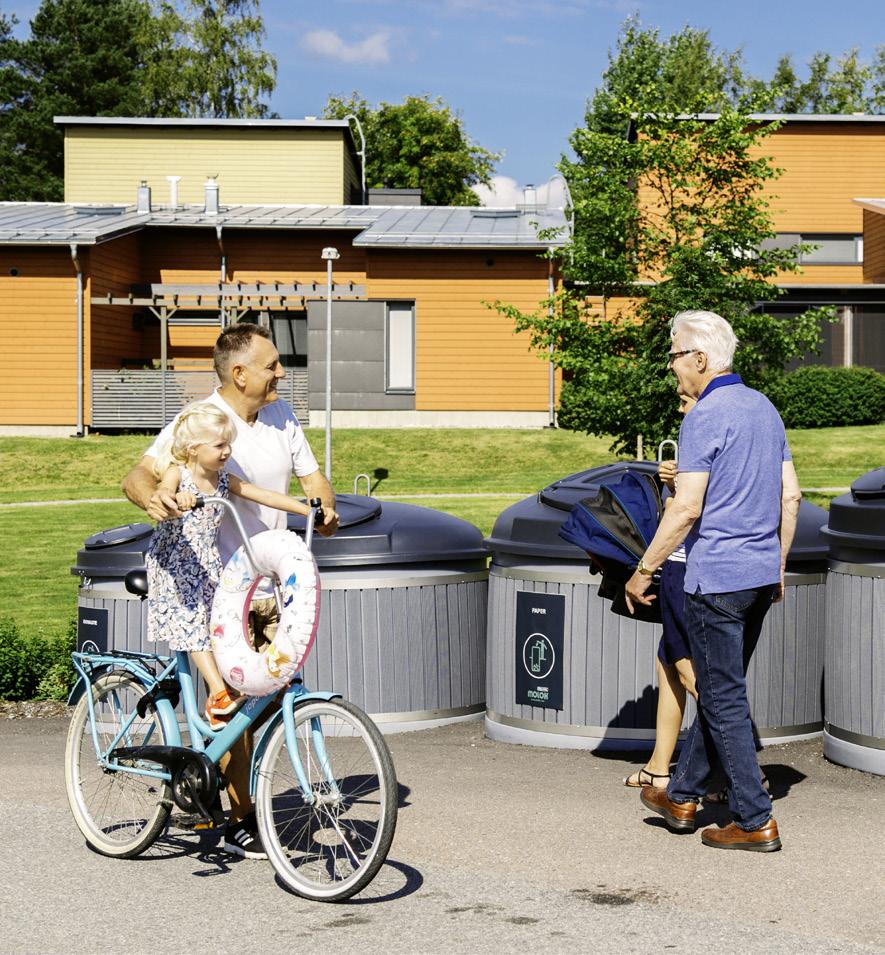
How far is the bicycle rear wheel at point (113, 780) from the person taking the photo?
5047mm

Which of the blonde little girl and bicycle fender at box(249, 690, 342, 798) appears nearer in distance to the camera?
bicycle fender at box(249, 690, 342, 798)

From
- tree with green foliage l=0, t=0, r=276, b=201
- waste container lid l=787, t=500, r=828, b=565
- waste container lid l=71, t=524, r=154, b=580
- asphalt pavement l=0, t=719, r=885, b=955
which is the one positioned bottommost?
asphalt pavement l=0, t=719, r=885, b=955

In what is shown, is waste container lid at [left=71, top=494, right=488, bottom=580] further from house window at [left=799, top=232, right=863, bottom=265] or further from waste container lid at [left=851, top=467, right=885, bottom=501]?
house window at [left=799, top=232, right=863, bottom=265]

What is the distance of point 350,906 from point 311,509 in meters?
1.24

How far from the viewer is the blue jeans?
4.92 m

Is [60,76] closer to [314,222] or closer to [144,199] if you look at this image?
[144,199]

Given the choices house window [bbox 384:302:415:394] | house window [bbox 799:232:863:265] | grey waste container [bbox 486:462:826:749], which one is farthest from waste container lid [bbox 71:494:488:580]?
house window [bbox 799:232:863:265]

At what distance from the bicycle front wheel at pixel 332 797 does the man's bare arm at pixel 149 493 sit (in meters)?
0.75

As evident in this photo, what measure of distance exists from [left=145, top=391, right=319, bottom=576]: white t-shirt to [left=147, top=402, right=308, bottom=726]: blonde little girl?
→ 0.07 metres

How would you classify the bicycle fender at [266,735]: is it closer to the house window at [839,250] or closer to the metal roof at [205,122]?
the house window at [839,250]

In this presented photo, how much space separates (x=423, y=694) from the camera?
712 centimetres

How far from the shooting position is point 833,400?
1145 inches

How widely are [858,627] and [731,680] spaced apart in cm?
142

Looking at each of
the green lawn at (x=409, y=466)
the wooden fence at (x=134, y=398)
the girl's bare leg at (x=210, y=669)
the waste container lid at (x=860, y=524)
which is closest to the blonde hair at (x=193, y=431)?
the girl's bare leg at (x=210, y=669)
